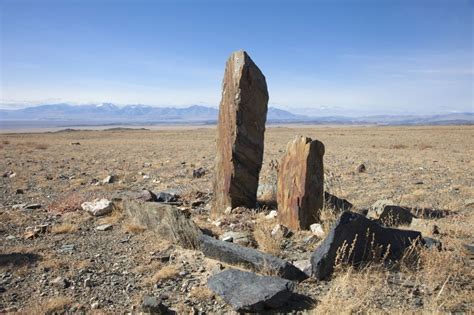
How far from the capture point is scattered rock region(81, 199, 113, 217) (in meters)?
9.13

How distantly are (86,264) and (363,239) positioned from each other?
4383mm

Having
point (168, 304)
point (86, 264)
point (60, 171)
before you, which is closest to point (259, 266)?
point (168, 304)

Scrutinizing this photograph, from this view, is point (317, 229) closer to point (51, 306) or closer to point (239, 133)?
point (239, 133)

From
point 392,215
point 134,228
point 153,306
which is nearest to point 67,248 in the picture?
point 134,228

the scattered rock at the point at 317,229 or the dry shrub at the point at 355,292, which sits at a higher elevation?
the scattered rock at the point at 317,229

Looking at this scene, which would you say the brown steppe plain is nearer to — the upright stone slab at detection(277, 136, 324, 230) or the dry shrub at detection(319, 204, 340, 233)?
the dry shrub at detection(319, 204, 340, 233)

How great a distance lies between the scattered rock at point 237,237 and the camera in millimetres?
6906

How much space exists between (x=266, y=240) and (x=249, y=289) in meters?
1.69

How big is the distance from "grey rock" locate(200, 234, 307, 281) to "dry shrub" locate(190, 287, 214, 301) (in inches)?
31.0

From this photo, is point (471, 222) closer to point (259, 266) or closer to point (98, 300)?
point (259, 266)

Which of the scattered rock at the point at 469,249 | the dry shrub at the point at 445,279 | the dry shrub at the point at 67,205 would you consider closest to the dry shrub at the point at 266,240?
the dry shrub at the point at 445,279

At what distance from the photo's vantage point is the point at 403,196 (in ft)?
36.5

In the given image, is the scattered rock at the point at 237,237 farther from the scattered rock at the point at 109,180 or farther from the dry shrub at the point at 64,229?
the scattered rock at the point at 109,180

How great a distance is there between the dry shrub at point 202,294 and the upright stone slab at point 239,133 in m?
3.79
